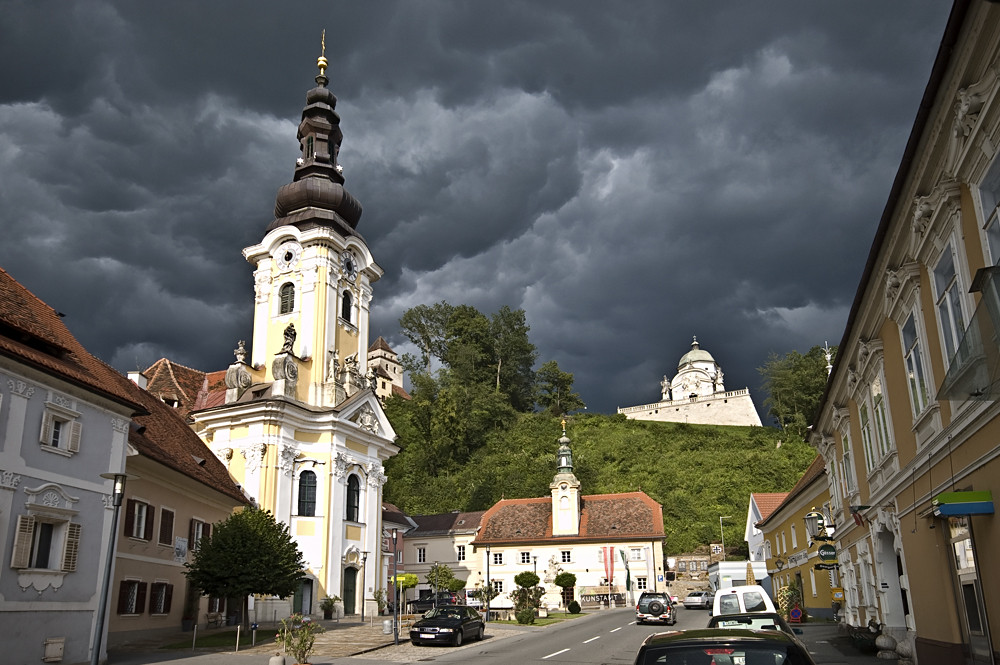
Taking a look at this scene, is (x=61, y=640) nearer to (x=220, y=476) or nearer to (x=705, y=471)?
(x=220, y=476)

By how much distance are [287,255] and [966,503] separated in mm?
40572

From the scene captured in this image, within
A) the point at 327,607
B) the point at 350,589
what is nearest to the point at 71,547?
the point at 327,607

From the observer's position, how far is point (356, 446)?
4338 centimetres

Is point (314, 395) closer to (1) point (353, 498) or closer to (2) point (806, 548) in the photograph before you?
(1) point (353, 498)

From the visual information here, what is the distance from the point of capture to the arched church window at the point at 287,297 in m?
45.3

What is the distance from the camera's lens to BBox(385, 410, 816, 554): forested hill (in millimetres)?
69500

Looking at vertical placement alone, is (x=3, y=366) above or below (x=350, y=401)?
below

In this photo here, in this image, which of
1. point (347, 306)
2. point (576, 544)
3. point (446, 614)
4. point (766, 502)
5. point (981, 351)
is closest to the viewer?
point (981, 351)

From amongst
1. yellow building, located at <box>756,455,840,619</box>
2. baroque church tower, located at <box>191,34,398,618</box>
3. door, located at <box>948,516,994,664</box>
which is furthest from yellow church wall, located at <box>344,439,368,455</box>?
door, located at <box>948,516,994,664</box>

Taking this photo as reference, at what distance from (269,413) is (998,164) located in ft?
114

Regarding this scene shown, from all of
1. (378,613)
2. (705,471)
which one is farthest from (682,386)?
(378,613)

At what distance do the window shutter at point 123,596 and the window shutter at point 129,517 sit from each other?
1544 mm

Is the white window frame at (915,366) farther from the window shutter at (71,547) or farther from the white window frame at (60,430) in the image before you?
the window shutter at (71,547)

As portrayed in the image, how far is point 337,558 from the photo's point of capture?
39.7 meters
